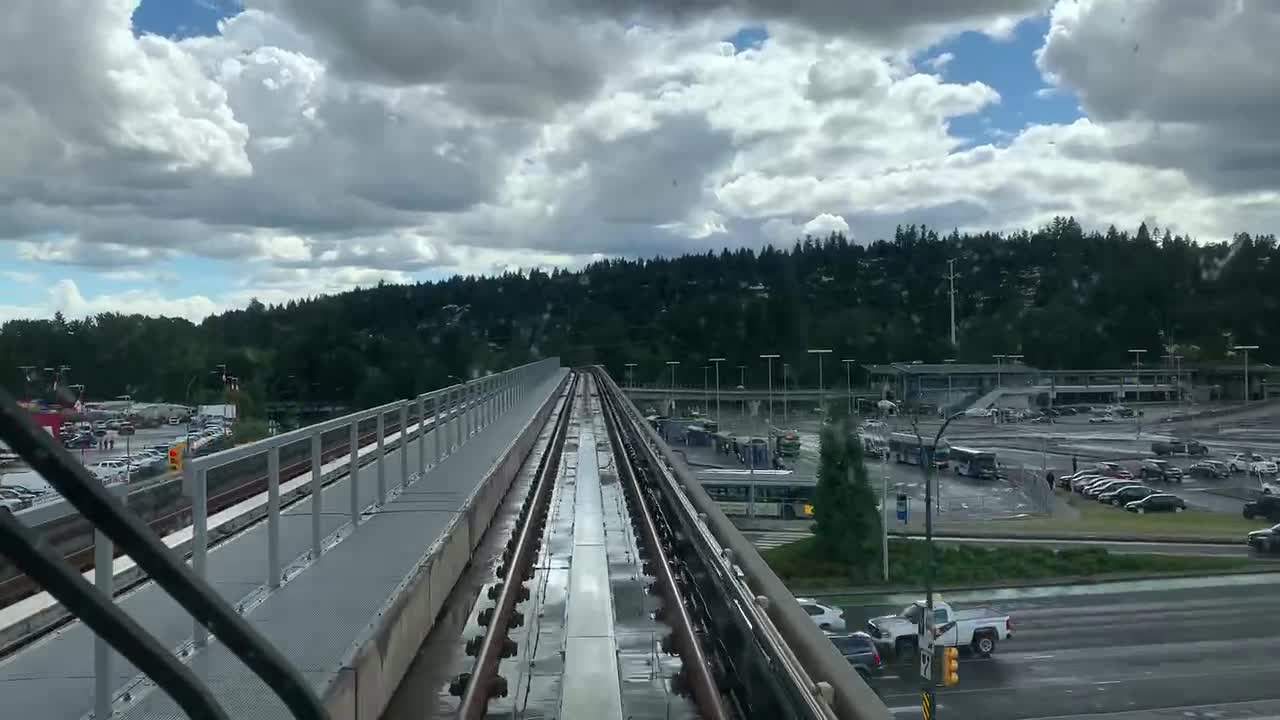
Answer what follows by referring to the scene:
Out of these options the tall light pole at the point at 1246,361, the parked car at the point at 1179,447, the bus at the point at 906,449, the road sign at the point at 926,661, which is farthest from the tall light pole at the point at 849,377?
the tall light pole at the point at 1246,361

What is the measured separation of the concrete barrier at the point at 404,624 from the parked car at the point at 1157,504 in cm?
960

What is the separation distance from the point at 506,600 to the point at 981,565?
5.51 metres

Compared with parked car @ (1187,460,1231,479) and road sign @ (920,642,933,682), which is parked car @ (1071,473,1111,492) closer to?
parked car @ (1187,460,1231,479)

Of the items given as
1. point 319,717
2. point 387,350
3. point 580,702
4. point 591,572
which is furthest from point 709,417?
point 319,717

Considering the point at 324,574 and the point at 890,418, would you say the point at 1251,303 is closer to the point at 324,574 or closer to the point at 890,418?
the point at 890,418

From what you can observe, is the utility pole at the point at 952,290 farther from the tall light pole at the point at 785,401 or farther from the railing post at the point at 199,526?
the railing post at the point at 199,526

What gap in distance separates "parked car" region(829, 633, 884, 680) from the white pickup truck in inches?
6.1

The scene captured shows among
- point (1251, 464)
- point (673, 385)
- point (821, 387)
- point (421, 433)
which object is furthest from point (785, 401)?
point (673, 385)

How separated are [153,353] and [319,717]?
14852 millimetres

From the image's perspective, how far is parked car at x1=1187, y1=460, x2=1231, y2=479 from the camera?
1683 centimetres

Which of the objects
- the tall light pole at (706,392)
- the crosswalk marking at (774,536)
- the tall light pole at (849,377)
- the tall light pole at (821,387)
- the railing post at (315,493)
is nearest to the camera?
the railing post at (315,493)

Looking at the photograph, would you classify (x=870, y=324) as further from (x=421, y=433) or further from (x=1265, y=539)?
(x=421, y=433)

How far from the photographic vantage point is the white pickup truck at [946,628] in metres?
7.86

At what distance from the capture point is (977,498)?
1514 centimetres
